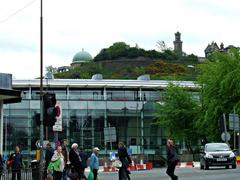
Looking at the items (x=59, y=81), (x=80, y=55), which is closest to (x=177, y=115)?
(x=59, y=81)

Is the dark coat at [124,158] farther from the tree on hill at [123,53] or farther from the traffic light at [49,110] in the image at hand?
the tree on hill at [123,53]

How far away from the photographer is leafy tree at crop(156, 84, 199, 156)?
223ft

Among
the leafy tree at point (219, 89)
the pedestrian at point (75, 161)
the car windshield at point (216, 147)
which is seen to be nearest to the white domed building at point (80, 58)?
the leafy tree at point (219, 89)

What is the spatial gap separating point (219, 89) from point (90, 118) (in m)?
21.2

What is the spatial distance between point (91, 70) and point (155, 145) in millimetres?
72276

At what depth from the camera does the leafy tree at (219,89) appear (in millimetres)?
55469

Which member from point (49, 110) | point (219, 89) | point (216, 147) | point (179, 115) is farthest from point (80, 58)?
point (49, 110)

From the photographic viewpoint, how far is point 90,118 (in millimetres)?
74188

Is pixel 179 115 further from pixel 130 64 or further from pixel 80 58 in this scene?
pixel 80 58

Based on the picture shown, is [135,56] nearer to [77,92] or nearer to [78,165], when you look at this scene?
[77,92]

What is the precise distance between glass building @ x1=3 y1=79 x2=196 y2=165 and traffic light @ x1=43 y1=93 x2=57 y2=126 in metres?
46.4

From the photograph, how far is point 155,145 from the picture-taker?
75375mm

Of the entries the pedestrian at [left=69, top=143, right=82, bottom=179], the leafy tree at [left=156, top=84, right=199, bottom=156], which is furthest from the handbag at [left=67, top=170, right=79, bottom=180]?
the leafy tree at [left=156, top=84, right=199, bottom=156]

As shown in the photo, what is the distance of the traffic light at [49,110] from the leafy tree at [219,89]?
116ft
